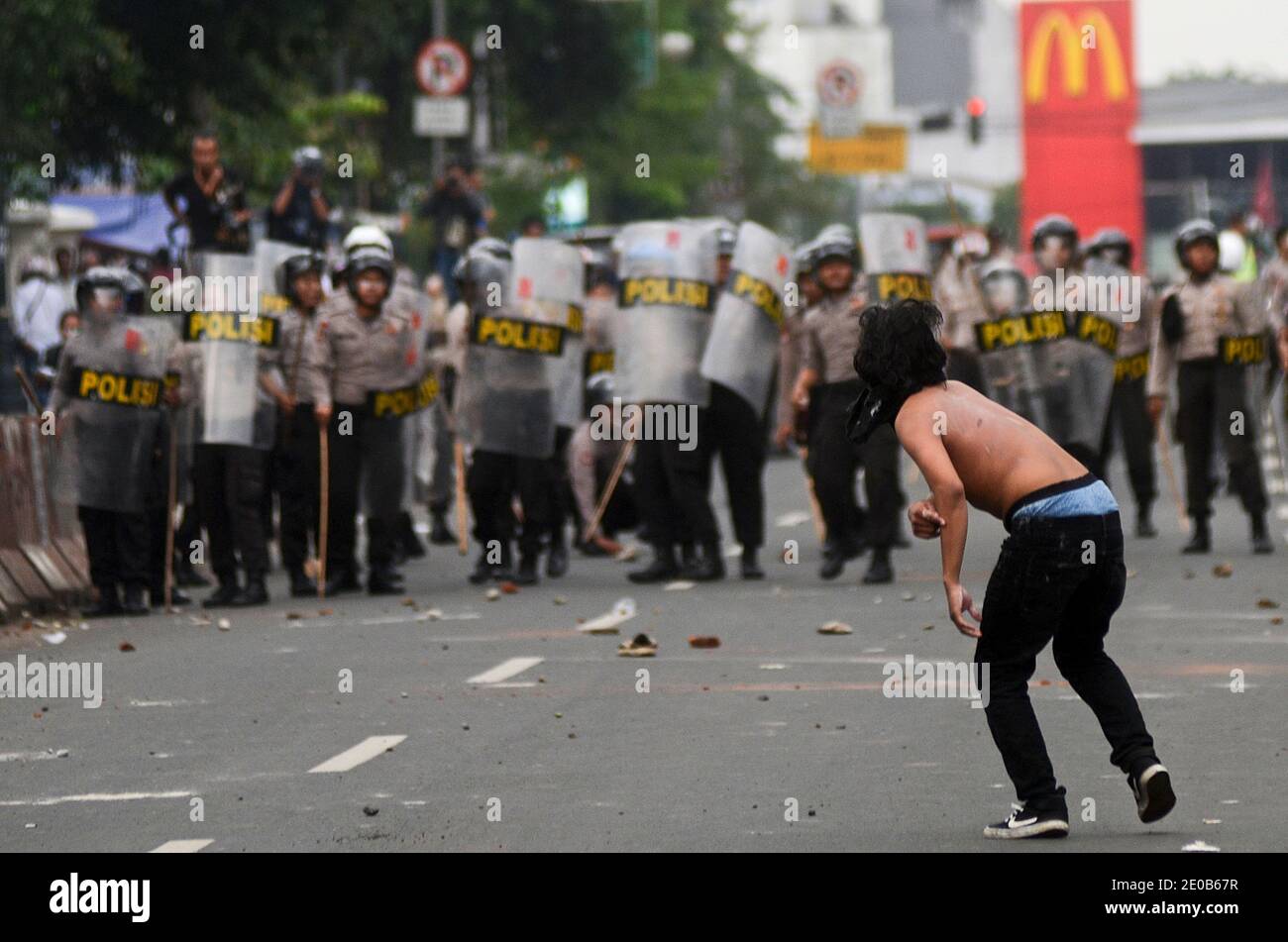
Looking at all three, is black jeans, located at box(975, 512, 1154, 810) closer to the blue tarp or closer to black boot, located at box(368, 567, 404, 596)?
black boot, located at box(368, 567, 404, 596)

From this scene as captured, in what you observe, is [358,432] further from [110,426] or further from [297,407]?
[110,426]

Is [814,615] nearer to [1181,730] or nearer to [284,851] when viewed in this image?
[1181,730]

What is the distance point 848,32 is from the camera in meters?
167

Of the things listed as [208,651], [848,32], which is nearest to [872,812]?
[208,651]

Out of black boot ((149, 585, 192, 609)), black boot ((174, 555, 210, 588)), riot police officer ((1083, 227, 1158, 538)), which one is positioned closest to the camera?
black boot ((149, 585, 192, 609))

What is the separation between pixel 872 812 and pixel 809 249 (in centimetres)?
963

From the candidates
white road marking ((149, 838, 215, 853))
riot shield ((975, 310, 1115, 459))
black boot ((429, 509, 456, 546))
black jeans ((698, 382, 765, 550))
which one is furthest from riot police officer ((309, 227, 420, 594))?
white road marking ((149, 838, 215, 853))

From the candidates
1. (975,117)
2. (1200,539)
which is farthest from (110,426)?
(975,117)

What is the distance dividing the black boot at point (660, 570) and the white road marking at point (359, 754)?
6.89 metres

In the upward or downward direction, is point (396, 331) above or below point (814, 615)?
above

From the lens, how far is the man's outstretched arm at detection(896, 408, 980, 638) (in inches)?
305

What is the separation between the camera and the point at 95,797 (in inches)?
358

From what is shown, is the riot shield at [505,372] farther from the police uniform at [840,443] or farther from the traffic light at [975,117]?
the traffic light at [975,117]

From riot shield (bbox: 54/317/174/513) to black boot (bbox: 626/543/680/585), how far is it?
2991mm
